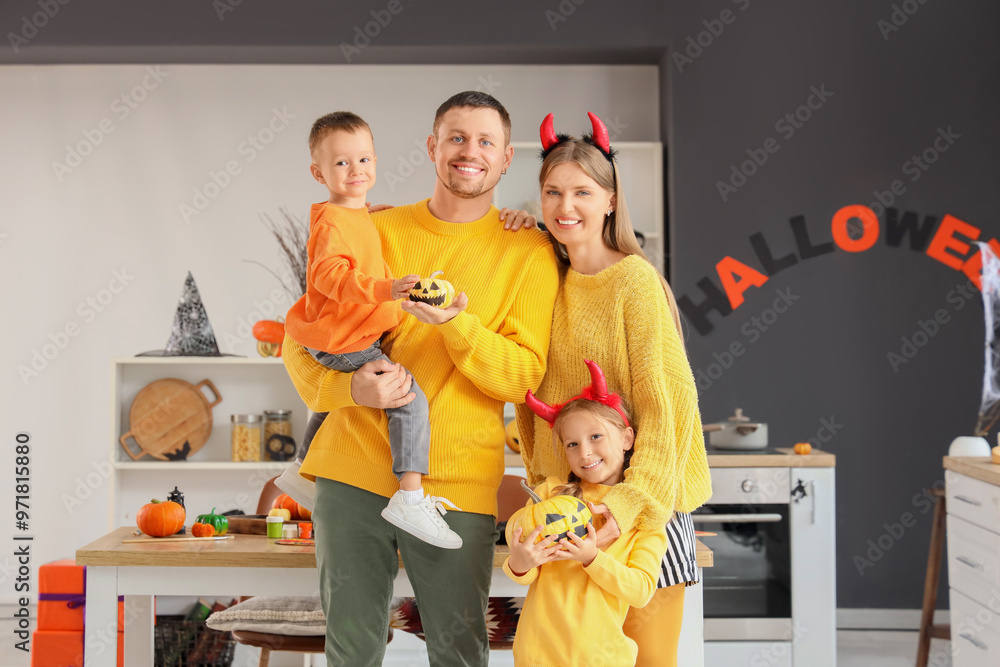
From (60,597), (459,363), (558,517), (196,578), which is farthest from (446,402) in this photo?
(60,597)


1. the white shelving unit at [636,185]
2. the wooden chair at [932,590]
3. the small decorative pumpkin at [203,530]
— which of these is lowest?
the wooden chair at [932,590]

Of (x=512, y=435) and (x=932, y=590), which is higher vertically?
(x=512, y=435)

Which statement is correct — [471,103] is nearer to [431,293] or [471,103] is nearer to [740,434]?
[431,293]

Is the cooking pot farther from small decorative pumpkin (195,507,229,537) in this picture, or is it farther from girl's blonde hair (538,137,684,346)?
small decorative pumpkin (195,507,229,537)

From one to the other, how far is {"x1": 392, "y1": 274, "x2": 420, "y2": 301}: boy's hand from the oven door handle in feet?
7.78

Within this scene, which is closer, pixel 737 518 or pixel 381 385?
pixel 381 385

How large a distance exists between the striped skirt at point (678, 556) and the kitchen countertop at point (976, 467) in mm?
1598

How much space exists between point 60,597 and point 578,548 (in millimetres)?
1978

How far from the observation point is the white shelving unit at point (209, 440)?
3.94 metres

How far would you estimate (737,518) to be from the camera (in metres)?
3.63

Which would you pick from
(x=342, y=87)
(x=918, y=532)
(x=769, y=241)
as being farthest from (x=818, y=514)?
(x=342, y=87)

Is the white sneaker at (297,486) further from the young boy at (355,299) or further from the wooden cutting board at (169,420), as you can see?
the wooden cutting board at (169,420)

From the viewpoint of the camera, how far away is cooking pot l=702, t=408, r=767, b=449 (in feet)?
12.5

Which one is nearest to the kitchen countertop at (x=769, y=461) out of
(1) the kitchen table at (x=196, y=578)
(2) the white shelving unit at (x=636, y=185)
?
(2) the white shelving unit at (x=636, y=185)
